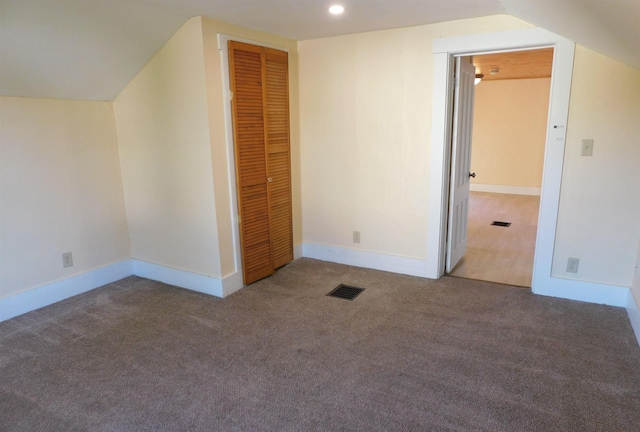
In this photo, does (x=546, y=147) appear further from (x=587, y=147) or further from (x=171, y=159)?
(x=171, y=159)

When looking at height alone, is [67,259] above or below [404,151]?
below

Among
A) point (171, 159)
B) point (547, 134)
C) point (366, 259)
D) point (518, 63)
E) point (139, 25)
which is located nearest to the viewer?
point (139, 25)

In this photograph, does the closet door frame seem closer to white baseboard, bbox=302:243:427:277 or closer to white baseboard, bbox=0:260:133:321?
white baseboard, bbox=302:243:427:277

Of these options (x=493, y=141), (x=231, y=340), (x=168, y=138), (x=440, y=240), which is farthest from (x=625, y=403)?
(x=493, y=141)

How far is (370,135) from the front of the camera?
378 cm

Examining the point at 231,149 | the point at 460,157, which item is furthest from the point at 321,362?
the point at 460,157

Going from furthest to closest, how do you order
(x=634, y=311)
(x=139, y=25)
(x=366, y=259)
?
(x=366, y=259), (x=139, y=25), (x=634, y=311)

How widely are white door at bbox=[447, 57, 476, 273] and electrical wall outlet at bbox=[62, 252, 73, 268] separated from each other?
3.25 metres

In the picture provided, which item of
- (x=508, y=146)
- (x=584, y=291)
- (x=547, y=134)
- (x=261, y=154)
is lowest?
(x=584, y=291)

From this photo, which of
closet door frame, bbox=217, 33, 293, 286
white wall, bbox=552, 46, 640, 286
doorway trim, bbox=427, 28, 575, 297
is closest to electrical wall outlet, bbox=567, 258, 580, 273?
white wall, bbox=552, 46, 640, 286

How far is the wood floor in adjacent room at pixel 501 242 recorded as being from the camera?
383 centimetres

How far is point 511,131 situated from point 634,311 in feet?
18.3

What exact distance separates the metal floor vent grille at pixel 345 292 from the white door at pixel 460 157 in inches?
37.4

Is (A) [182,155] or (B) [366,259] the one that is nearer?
(A) [182,155]
